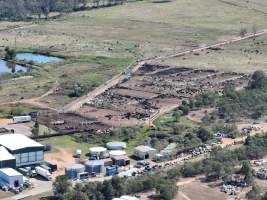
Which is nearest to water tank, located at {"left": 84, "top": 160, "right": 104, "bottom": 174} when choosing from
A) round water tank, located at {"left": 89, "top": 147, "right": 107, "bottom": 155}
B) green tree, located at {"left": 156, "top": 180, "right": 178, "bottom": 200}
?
round water tank, located at {"left": 89, "top": 147, "right": 107, "bottom": 155}

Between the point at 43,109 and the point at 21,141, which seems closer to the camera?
the point at 21,141

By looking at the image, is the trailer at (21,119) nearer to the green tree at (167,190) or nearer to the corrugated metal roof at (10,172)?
the corrugated metal roof at (10,172)

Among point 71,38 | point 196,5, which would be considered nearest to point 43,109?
point 71,38

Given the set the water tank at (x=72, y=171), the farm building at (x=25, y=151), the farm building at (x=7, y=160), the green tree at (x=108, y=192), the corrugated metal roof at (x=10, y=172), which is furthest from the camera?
the farm building at (x=25, y=151)

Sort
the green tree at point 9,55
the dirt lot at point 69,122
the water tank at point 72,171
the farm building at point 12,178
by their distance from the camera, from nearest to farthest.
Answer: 1. the farm building at point 12,178
2. the water tank at point 72,171
3. the dirt lot at point 69,122
4. the green tree at point 9,55

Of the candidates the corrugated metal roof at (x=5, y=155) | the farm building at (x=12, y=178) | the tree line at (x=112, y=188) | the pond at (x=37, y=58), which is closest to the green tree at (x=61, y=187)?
the tree line at (x=112, y=188)

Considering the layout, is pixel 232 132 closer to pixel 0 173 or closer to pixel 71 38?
pixel 0 173

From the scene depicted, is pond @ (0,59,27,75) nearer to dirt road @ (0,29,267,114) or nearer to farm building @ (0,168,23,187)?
dirt road @ (0,29,267,114)

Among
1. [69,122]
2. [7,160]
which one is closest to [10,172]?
[7,160]
